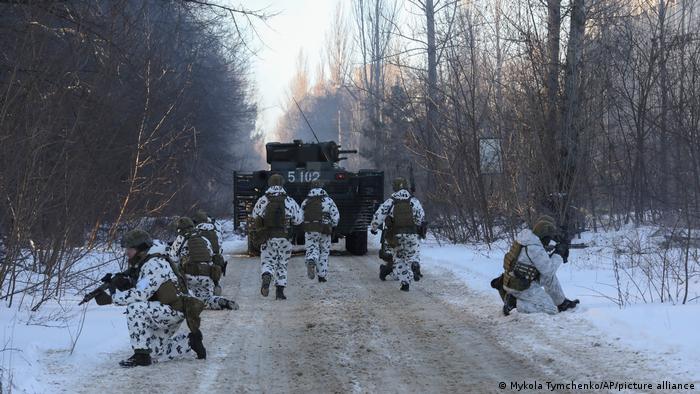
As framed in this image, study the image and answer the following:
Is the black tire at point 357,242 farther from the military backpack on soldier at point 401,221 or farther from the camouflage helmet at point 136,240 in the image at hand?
the camouflage helmet at point 136,240

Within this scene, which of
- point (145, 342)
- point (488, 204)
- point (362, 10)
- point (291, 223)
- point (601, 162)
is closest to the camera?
point (145, 342)

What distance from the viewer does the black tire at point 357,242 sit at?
61.9 ft

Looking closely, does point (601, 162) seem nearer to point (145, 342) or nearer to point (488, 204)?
point (488, 204)

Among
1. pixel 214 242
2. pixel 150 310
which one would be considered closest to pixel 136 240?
pixel 150 310

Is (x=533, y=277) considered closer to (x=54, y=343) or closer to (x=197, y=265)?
(x=197, y=265)

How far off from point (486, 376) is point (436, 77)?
21570mm

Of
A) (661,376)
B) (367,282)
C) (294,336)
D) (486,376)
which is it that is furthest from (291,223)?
(661,376)

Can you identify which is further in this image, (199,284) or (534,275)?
(199,284)

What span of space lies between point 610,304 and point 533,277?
3.33 ft

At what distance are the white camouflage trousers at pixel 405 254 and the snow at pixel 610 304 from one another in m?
0.99

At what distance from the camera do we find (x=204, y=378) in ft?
20.0

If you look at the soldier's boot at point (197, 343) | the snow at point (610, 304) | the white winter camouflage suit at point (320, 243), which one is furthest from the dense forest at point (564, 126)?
the soldier's boot at point (197, 343)

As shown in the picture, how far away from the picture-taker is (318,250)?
12938 mm

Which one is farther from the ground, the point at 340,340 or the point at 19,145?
the point at 19,145
